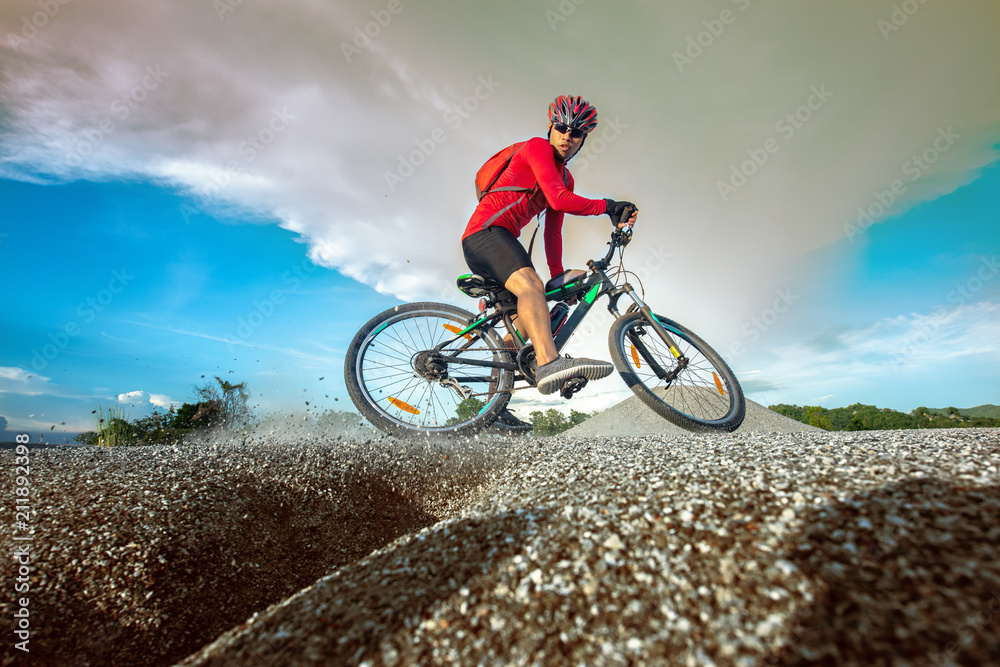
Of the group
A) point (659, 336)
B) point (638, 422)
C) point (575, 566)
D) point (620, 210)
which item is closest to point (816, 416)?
point (638, 422)

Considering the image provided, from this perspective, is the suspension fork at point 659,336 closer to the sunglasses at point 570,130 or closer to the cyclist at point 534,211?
the cyclist at point 534,211

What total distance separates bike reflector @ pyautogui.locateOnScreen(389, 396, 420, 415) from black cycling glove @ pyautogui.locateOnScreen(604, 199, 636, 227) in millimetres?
3001

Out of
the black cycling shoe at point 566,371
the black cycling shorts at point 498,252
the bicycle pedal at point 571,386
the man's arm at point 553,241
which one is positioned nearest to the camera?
the black cycling shoe at point 566,371

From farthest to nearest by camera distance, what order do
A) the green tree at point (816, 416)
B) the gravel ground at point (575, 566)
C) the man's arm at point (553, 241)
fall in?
the green tree at point (816, 416)
the man's arm at point (553, 241)
the gravel ground at point (575, 566)

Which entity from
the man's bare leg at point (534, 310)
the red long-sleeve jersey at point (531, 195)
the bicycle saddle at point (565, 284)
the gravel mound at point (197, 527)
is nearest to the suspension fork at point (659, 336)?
the bicycle saddle at point (565, 284)

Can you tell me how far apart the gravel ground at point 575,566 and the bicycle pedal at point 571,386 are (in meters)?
0.88

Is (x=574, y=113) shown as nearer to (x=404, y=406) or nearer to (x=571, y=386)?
(x=571, y=386)

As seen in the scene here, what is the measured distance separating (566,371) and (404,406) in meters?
1.92

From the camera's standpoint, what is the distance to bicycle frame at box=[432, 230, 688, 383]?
15.6 ft

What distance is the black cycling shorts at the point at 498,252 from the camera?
438 centimetres

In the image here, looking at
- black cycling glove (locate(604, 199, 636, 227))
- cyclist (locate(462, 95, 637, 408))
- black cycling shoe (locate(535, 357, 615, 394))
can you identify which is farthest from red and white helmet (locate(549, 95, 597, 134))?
black cycling shoe (locate(535, 357, 615, 394))

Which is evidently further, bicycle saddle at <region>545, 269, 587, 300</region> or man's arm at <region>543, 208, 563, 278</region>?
man's arm at <region>543, 208, 563, 278</region>

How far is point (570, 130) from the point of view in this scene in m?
4.45

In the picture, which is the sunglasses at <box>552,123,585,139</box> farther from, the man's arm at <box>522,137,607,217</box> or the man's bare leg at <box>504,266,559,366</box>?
the man's bare leg at <box>504,266,559,366</box>
